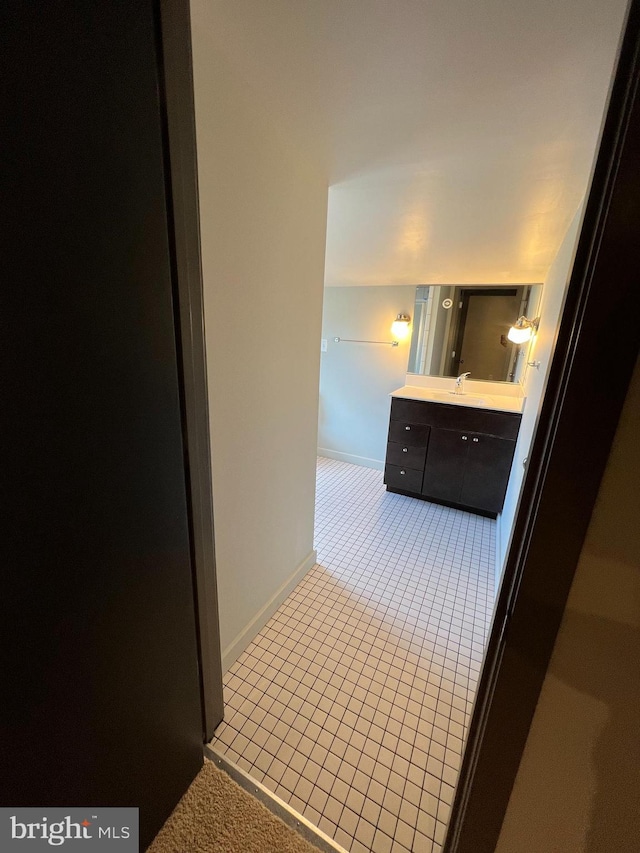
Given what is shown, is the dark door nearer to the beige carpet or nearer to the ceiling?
the beige carpet

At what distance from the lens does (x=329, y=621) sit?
66.2 inches

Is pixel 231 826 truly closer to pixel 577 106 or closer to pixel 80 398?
pixel 80 398

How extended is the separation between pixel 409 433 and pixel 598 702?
7.94ft

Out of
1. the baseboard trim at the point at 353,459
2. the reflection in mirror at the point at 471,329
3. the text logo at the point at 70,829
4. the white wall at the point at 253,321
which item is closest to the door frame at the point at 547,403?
the white wall at the point at 253,321

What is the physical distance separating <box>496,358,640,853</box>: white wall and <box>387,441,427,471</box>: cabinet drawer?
2.37 meters

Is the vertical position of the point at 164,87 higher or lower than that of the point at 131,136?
higher

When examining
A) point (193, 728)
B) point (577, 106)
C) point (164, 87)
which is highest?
point (577, 106)

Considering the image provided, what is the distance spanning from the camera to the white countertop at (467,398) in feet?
8.42

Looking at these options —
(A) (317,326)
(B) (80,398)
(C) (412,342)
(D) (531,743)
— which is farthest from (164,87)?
(C) (412,342)

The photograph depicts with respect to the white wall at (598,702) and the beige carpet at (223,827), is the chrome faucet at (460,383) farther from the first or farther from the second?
the beige carpet at (223,827)

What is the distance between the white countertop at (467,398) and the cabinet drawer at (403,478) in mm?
665

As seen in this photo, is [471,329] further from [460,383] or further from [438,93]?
[438,93]

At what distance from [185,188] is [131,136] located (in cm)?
16

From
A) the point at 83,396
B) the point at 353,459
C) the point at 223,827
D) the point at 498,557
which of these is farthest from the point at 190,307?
the point at 353,459
